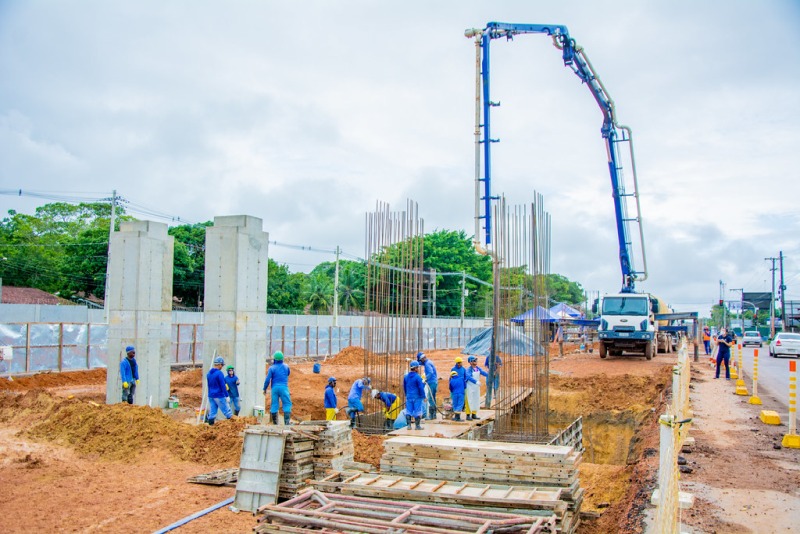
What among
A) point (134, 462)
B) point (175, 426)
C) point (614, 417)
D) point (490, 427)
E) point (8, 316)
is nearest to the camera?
point (134, 462)

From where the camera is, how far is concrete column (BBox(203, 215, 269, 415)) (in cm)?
1355

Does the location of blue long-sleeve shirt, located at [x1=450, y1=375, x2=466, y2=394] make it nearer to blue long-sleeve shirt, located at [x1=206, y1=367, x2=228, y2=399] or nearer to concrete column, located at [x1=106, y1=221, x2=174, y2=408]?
blue long-sleeve shirt, located at [x1=206, y1=367, x2=228, y2=399]

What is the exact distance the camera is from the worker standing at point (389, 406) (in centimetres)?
1186

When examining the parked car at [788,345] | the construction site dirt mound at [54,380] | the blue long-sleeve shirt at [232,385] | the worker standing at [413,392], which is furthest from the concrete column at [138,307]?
the parked car at [788,345]

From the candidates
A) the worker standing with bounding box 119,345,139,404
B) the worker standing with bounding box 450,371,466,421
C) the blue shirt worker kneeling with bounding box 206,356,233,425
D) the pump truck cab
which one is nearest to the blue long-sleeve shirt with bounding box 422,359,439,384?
the worker standing with bounding box 450,371,466,421

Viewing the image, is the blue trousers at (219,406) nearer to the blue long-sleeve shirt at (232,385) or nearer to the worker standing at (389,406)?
the blue long-sleeve shirt at (232,385)

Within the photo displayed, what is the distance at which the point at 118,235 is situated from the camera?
14.5 metres

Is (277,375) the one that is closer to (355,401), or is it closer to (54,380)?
(355,401)

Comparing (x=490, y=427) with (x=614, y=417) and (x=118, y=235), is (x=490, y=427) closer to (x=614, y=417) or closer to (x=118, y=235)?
(x=614, y=417)

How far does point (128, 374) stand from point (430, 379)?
6.24 meters

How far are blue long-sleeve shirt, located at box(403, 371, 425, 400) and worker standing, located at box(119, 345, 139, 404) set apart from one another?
6110 mm

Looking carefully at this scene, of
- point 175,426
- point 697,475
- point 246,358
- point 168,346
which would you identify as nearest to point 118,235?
point 168,346

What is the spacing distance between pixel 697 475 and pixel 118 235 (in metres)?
12.4

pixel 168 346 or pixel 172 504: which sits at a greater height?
pixel 168 346
